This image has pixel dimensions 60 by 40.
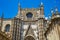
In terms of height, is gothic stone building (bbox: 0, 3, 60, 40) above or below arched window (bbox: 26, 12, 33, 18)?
below

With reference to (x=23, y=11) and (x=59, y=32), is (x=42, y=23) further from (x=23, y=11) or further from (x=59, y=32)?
(x=59, y=32)

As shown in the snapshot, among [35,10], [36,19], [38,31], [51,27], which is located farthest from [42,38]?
[51,27]

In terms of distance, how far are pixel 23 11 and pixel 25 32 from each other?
6.13 meters

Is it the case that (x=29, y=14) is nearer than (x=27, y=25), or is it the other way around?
(x=27, y=25)

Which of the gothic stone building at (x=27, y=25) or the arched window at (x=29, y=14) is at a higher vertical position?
the arched window at (x=29, y=14)

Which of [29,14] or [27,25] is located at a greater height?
[29,14]

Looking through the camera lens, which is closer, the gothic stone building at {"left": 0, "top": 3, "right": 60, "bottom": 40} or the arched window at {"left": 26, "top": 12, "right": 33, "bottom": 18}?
the gothic stone building at {"left": 0, "top": 3, "right": 60, "bottom": 40}

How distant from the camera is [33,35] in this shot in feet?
133

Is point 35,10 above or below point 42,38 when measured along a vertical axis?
above

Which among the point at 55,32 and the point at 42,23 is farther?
the point at 42,23

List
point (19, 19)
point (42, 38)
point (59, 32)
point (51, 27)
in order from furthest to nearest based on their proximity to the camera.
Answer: point (19, 19) < point (42, 38) < point (51, 27) < point (59, 32)

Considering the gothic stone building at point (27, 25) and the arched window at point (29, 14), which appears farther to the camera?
the arched window at point (29, 14)

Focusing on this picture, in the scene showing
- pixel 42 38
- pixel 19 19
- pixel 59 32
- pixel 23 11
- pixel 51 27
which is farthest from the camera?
pixel 23 11

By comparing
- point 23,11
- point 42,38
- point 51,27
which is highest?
point 23,11
